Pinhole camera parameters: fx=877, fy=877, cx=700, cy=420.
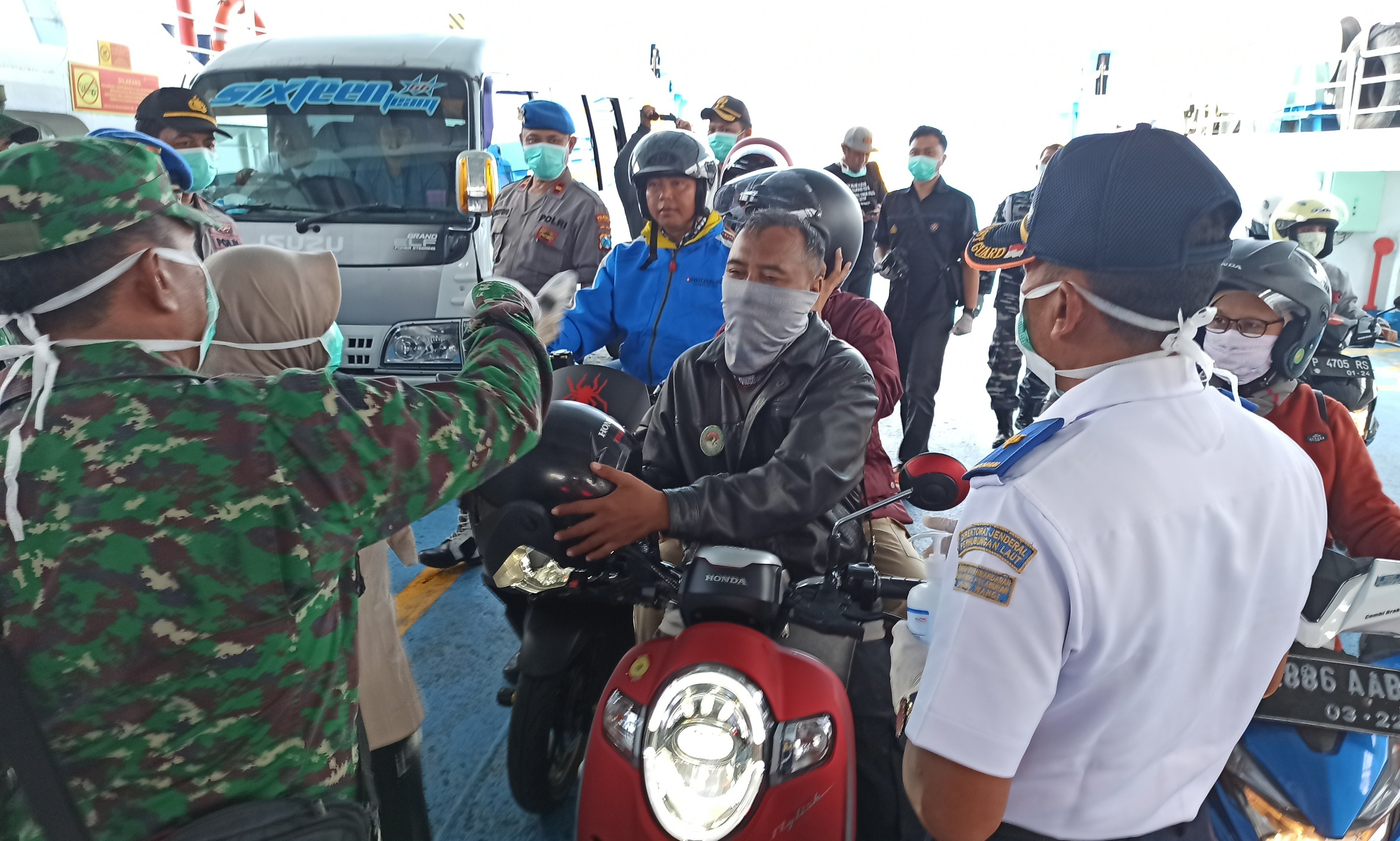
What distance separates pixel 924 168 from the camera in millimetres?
6219

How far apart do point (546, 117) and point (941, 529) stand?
416cm

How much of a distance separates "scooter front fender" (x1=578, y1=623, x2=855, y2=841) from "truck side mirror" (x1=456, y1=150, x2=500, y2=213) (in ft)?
11.0

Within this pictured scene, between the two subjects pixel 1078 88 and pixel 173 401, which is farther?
pixel 1078 88

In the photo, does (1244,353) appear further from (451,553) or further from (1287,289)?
(451,553)

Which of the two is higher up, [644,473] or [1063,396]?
[1063,396]

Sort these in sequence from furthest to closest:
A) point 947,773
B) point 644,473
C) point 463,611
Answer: point 463,611 → point 644,473 → point 947,773

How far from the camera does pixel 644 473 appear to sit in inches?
86.4

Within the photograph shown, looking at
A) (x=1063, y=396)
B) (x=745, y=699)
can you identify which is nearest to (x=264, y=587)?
(x=745, y=699)

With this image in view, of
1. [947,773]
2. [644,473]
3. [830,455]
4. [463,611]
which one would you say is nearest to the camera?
[947,773]

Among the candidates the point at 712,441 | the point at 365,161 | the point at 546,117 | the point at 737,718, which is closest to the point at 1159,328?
the point at 737,718

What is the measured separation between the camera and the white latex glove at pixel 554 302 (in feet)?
5.69

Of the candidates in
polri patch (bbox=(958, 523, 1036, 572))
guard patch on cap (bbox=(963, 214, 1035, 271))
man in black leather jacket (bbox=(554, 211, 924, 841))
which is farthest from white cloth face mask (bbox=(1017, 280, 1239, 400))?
man in black leather jacket (bbox=(554, 211, 924, 841))

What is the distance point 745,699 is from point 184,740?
0.80 m

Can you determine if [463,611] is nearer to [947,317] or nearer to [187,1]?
[947,317]
